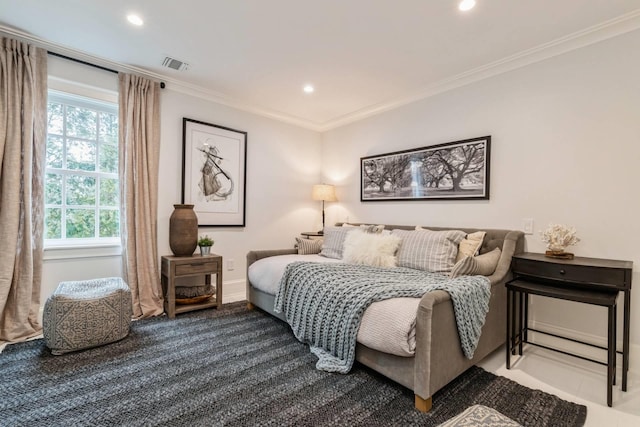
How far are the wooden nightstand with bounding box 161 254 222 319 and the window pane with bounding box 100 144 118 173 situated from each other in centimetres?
104

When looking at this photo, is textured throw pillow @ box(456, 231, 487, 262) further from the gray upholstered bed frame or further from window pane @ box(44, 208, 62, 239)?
window pane @ box(44, 208, 62, 239)

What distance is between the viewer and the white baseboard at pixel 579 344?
2070mm

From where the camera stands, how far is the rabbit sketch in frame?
3506 millimetres

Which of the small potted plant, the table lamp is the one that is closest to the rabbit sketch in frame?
the small potted plant

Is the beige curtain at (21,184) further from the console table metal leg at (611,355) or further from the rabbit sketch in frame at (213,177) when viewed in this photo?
the console table metal leg at (611,355)

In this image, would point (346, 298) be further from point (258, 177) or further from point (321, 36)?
point (258, 177)

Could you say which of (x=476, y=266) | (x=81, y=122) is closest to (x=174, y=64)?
(x=81, y=122)

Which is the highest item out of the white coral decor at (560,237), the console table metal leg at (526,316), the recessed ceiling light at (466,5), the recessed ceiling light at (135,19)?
the recessed ceiling light at (135,19)

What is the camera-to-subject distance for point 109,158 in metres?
3.05

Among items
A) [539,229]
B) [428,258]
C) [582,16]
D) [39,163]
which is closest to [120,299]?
[39,163]

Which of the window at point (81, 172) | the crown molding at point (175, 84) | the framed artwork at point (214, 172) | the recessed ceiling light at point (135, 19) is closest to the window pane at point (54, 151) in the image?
the window at point (81, 172)

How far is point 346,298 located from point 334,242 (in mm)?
1409

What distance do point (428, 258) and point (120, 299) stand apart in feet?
8.31

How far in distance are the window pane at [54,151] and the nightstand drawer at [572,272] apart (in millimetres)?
4002
